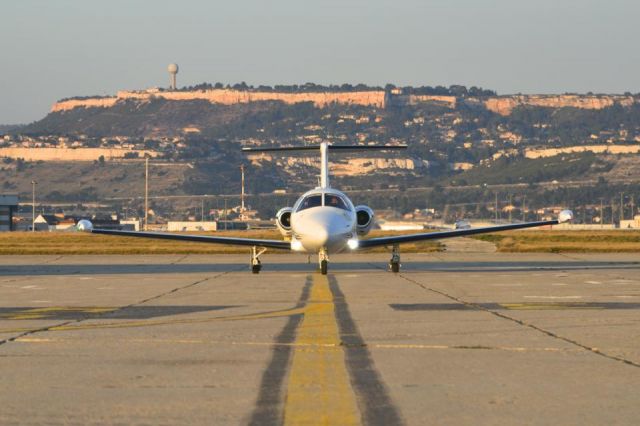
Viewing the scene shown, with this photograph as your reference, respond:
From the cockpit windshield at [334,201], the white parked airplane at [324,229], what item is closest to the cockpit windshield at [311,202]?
the white parked airplane at [324,229]

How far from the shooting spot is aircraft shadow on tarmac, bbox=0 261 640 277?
41406mm

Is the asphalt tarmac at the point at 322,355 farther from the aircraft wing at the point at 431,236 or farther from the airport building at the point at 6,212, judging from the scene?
the airport building at the point at 6,212

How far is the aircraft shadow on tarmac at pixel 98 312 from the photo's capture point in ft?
68.3

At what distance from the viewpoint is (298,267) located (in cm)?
4491

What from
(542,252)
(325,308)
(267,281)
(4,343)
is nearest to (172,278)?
(267,281)

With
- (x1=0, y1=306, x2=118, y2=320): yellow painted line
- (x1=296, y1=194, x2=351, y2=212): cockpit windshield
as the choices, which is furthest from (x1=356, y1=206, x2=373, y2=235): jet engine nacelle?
(x1=0, y1=306, x2=118, y2=320): yellow painted line

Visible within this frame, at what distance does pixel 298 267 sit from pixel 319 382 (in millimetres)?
32503

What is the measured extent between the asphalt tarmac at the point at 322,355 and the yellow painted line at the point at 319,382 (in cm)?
3

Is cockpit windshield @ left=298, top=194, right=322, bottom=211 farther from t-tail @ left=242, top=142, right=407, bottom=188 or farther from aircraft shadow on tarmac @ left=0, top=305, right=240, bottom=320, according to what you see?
aircraft shadow on tarmac @ left=0, top=305, right=240, bottom=320

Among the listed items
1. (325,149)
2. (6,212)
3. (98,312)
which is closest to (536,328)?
(98,312)

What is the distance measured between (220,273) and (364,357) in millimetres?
25573

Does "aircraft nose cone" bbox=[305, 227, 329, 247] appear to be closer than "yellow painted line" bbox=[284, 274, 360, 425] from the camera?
No

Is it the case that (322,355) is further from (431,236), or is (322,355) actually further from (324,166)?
(324,166)

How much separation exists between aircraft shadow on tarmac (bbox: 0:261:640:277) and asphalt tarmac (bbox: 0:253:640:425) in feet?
37.8
